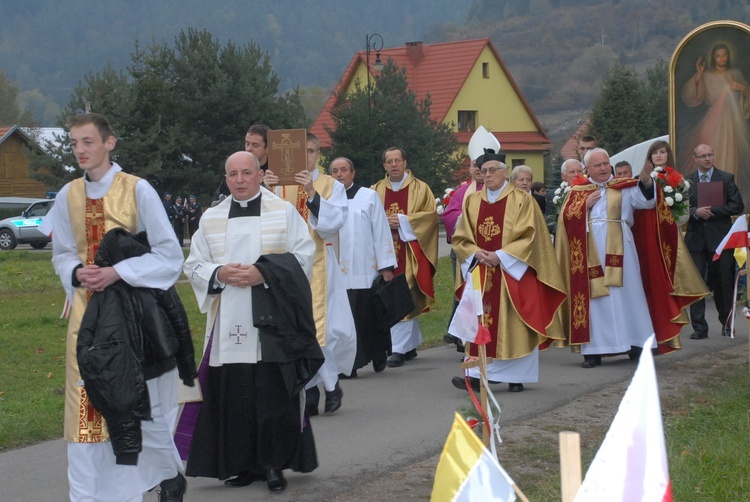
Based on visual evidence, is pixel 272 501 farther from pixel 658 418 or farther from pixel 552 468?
pixel 658 418

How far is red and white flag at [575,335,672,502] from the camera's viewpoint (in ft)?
5.81

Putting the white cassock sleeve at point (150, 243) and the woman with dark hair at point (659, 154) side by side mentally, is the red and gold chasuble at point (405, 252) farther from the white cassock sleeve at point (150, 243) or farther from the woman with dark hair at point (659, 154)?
the white cassock sleeve at point (150, 243)

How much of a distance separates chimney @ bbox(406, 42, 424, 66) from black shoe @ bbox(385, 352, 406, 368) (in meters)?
52.3

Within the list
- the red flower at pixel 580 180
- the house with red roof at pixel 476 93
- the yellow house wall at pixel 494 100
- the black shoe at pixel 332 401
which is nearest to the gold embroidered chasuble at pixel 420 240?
the red flower at pixel 580 180

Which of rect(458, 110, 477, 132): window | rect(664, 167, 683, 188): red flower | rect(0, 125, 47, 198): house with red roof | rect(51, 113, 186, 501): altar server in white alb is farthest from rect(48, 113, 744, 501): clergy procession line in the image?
rect(0, 125, 47, 198): house with red roof

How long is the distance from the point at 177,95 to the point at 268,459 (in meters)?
34.0

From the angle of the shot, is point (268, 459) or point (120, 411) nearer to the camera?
point (120, 411)

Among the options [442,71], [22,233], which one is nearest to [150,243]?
[22,233]

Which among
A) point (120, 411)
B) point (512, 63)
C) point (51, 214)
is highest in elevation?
point (512, 63)

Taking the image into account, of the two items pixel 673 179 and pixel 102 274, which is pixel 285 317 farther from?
pixel 673 179

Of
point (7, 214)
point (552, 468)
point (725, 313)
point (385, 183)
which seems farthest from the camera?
point (7, 214)

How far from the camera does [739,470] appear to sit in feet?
19.5

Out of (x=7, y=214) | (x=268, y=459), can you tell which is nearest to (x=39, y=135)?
(x=7, y=214)

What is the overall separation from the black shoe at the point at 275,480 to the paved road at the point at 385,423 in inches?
2.0
